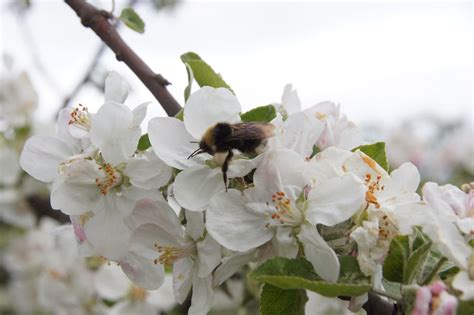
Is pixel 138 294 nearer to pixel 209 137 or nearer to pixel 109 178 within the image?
pixel 109 178

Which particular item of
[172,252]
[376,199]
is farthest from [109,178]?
[376,199]

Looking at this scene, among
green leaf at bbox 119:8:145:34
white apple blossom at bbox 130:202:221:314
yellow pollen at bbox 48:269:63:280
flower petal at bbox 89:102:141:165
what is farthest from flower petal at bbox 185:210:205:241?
yellow pollen at bbox 48:269:63:280

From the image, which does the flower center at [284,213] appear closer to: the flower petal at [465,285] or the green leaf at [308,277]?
the green leaf at [308,277]

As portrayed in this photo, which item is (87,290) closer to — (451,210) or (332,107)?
(332,107)

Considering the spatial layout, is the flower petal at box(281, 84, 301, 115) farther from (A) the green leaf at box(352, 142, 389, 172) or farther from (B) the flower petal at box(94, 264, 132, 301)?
(B) the flower petal at box(94, 264, 132, 301)

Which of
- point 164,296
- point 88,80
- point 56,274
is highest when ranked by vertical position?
point 88,80

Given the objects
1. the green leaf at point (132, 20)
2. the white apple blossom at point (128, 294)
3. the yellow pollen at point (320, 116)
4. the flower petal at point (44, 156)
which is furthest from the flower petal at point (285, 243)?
the white apple blossom at point (128, 294)
